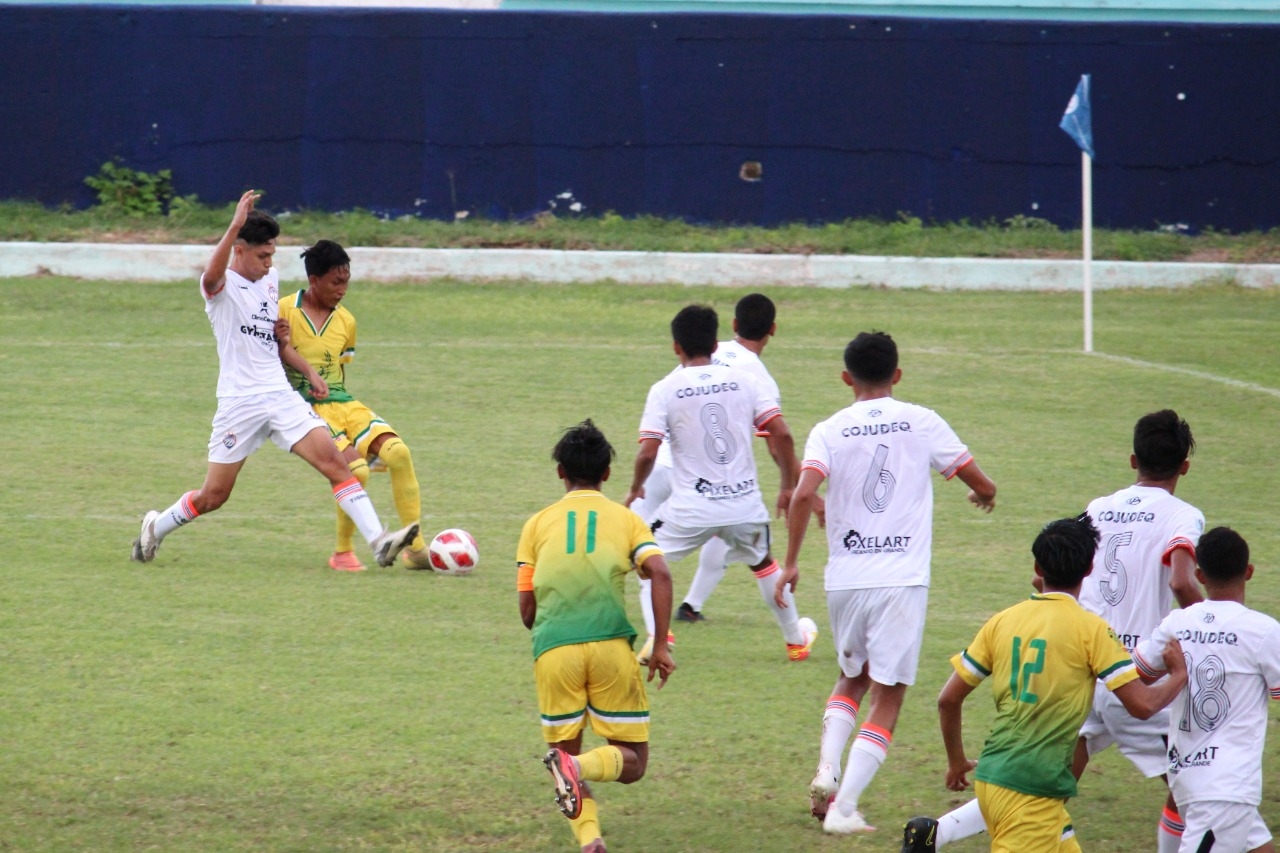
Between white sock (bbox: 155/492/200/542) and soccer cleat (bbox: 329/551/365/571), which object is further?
soccer cleat (bbox: 329/551/365/571)

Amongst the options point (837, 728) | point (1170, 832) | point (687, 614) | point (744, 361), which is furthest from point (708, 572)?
point (1170, 832)

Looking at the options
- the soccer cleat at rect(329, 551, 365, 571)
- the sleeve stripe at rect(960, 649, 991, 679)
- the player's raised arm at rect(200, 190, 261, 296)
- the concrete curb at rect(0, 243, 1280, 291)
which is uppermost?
the concrete curb at rect(0, 243, 1280, 291)

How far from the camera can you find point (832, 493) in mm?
5812

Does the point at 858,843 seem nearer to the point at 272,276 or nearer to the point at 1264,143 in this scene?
the point at 272,276

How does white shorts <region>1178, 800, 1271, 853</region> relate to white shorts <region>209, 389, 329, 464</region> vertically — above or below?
below

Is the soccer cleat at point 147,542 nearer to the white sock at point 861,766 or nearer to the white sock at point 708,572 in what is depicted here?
the white sock at point 708,572

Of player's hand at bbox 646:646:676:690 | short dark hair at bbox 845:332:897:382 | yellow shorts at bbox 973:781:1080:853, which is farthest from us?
short dark hair at bbox 845:332:897:382

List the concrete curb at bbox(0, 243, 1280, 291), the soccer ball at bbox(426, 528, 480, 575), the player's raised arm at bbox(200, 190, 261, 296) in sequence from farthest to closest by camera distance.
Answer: the concrete curb at bbox(0, 243, 1280, 291) < the soccer ball at bbox(426, 528, 480, 575) < the player's raised arm at bbox(200, 190, 261, 296)

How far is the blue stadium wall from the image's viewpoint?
70.7ft

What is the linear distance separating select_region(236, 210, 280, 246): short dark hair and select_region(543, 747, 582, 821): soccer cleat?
4.54 meters

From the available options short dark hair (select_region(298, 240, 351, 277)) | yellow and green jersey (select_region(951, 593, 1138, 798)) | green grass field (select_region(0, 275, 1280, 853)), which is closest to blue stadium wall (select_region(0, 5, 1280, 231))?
green grass field (select_region(0, 275, 1280, 853))

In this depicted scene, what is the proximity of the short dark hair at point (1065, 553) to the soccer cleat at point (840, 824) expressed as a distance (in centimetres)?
Answer: 126

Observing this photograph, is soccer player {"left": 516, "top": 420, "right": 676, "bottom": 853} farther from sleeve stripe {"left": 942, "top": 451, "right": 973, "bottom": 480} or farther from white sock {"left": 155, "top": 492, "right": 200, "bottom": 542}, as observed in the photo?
white sock {"left": 155, "top": 492, "right": 200, "bottom": 542}

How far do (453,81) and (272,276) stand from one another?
13397mm
